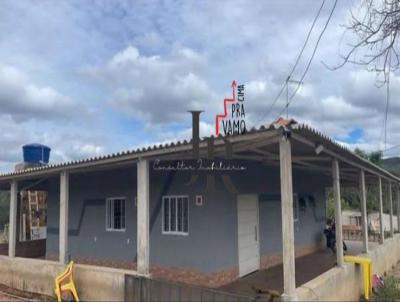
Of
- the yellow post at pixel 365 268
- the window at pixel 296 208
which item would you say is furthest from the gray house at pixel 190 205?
the yellow post at pixel 365 268

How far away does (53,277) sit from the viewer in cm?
1015

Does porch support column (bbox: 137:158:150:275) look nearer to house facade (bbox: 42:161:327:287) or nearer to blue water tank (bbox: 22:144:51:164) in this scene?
house facade (bbox: 42:161:327:287)

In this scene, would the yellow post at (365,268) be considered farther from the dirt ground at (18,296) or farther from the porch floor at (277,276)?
the dirt ground at (18,296)

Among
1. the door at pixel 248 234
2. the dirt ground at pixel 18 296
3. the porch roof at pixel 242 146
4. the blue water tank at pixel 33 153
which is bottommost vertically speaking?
the dirt ground at pixel 18 296

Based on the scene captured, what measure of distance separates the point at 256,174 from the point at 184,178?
2.08 metres

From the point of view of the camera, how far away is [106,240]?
1239 centimetres

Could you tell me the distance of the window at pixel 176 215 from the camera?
10508 mm

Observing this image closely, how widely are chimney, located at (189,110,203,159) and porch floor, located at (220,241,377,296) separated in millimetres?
2682

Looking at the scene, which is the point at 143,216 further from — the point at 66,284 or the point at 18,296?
the point at 18,296

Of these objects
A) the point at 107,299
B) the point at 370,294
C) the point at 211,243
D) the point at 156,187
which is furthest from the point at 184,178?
the point at 370,294

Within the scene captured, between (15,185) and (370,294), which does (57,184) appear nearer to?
(15,185)

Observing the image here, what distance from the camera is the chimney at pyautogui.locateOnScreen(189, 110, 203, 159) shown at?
23.4 feet

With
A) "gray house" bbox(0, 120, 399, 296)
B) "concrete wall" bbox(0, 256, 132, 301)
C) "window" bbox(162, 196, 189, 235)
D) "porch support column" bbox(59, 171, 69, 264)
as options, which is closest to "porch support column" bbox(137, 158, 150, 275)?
"gray house" bbox(0, 120, 399, 296)

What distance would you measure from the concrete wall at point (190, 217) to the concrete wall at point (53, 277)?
2.01 meters
